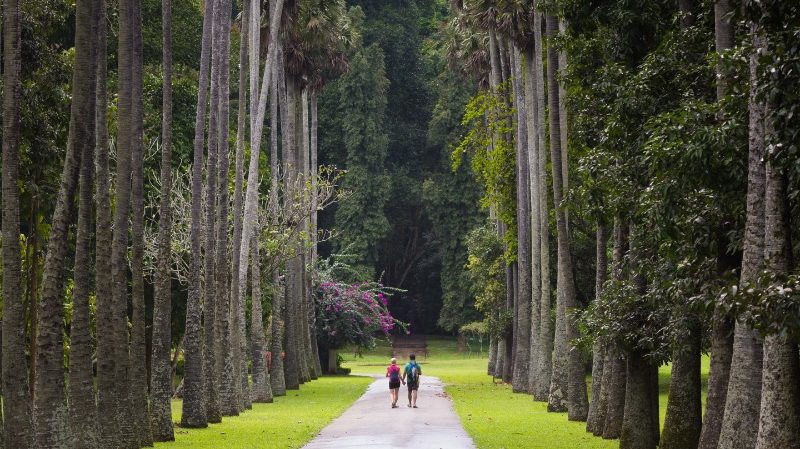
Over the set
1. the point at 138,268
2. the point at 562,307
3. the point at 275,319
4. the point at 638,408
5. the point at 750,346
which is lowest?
the point at 638,408

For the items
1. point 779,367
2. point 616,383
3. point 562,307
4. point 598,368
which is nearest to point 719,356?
point 779,367

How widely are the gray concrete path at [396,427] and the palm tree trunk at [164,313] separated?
3048 millimetres

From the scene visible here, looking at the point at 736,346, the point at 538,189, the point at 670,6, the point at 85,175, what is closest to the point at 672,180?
the point at 736,346

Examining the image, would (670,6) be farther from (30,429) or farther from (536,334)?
(536,334)

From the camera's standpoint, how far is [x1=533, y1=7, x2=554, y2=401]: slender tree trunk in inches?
1411

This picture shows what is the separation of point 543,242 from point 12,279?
74.2ft

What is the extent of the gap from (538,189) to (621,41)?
657 inches

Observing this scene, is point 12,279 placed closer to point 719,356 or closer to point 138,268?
point 138,268

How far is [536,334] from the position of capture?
128ft

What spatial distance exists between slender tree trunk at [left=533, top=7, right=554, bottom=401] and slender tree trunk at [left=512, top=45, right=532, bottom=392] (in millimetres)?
3861

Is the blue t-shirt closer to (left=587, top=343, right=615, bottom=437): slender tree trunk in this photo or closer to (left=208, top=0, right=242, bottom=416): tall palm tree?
(left=208, top=0, right=242, bottom=416): tall palm tree

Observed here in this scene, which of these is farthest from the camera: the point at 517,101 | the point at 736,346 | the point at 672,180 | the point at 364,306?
the point at 364,306

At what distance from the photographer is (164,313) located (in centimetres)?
2472

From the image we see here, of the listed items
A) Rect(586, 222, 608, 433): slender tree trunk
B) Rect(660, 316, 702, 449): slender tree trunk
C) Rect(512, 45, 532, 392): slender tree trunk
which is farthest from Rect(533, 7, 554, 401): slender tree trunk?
Rect(660, 316, 702, 449): slender tree trunk
